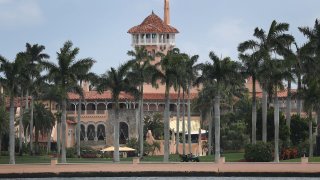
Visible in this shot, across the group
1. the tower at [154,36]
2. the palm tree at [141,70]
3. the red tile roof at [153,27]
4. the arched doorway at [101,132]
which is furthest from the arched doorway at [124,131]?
the palm tree at [141,70]

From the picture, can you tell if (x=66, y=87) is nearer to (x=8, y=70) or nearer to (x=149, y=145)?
(x=8, y=70)

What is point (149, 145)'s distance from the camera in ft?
430

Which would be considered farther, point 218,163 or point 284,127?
point 284,127

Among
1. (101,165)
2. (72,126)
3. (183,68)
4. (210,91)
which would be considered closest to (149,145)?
(210,91)

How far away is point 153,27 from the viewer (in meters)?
176

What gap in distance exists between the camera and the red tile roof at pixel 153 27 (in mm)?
175375

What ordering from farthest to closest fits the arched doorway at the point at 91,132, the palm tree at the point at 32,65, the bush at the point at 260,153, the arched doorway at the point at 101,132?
the arched doorway at the point at 101,132, the arched doorway at the point at 91,132, the palm tree at the point at 32,65, the bush at the point at 260,153

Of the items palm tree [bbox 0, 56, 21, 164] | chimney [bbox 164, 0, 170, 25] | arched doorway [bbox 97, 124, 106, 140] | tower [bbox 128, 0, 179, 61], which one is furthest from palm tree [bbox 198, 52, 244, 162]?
chimney [bbox 164, 0, 170, 25]

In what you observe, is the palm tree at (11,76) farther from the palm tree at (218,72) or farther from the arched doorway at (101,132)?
the arched doorway at (101,132)

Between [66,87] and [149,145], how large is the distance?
3741cm

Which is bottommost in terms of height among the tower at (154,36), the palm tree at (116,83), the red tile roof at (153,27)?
the palm tree at (116,83)

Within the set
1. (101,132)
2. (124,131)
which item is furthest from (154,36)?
(124,131)

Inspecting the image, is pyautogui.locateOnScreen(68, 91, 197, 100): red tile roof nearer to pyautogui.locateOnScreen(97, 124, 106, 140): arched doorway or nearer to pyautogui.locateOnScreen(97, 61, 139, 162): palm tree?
pyautogui.locateOnScreen(97, 124, 106, 140): arched doorway

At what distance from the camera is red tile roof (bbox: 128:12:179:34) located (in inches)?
6905
